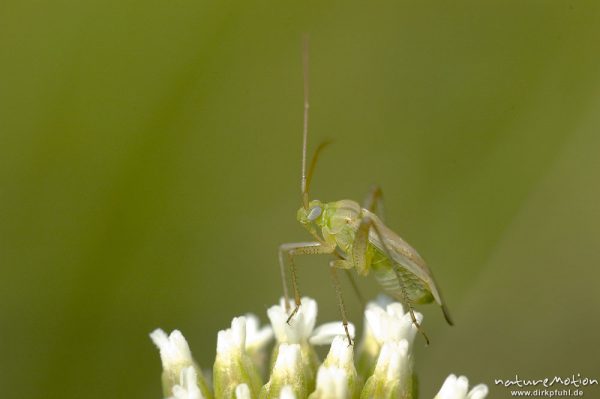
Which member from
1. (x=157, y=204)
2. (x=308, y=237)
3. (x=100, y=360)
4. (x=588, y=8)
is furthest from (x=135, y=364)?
(x=588, y=8)

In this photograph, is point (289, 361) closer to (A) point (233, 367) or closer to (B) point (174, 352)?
(A) point (233, 367)

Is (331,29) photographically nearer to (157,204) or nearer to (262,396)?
(157,204)

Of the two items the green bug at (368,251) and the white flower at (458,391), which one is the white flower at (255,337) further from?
the white flower at (458,391)

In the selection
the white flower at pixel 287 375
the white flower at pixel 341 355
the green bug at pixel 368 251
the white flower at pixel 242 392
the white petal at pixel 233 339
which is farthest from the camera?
the green bug at pixel 368 251

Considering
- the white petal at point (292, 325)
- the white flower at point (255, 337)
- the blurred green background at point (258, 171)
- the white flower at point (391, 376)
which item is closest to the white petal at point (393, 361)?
the white flower at point (391, 376)

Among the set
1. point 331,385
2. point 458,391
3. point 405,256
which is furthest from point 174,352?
point 458,391

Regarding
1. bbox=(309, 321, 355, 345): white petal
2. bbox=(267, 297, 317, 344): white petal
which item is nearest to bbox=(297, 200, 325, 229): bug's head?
bbox=(267, 297, 317, 344): white petal

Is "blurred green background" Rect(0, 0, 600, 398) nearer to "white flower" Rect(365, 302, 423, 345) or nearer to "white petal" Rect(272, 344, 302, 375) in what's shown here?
"white flower" Rect(365, 302, 423, 345)
